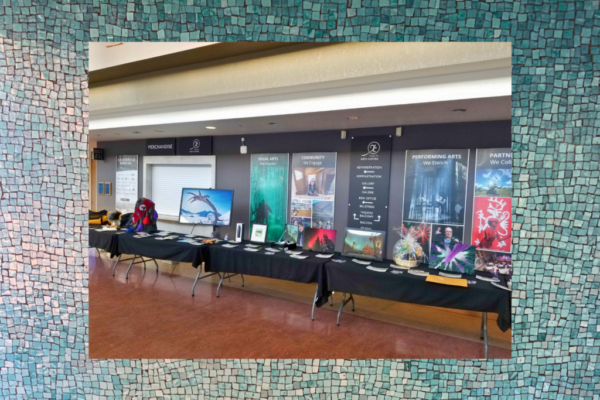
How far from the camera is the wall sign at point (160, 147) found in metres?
6.58

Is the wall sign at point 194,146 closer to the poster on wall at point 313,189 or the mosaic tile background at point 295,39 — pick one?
the poster on wall at point 313,189

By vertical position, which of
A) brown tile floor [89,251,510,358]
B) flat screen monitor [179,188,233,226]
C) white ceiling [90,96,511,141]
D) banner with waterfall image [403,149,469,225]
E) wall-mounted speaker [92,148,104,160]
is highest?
white ceiling [90,96,511,141]

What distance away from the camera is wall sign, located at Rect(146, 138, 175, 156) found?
6.58 meters

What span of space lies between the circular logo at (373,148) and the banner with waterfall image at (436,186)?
0.42 meters

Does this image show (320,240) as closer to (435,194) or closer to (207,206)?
(435,194)

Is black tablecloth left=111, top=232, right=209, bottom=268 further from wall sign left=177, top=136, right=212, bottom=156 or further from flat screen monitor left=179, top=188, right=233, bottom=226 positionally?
wall sign left=177, top=136, right=212, bottom=156

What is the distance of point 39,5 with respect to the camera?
1.23 metres

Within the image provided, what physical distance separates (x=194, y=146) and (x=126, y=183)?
90.8 inches

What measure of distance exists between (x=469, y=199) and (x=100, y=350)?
4.23 meters

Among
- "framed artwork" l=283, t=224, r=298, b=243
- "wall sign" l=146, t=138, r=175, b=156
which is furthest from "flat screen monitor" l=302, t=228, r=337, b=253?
"wall sign" l=146, t=138, r=175, b=156

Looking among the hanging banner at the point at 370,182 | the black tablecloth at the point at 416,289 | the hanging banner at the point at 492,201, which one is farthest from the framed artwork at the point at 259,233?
the hanging banner at the point at 492,201

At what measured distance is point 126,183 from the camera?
738 centimetres

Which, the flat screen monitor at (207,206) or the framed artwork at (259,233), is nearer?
the framed artwork at (259,233)

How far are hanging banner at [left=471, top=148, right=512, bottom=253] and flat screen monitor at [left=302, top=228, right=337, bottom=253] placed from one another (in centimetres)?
176
